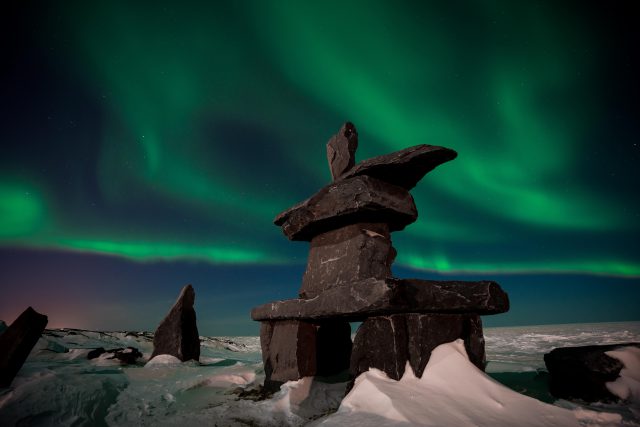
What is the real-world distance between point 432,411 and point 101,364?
23.5 ft

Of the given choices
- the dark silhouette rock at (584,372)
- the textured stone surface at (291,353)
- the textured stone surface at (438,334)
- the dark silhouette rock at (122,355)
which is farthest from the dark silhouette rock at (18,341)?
the dark silhouette rock at (584,372)

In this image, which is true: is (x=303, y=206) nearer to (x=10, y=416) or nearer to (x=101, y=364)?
(x=10, y=416)

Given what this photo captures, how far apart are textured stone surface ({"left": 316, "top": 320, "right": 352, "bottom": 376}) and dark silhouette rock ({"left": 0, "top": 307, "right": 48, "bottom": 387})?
353 centimetres

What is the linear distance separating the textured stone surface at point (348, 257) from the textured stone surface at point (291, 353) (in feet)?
1.37

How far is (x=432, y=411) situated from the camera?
2064 millimetres

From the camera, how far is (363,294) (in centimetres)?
275

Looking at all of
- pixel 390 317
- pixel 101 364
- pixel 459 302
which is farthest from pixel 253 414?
pixel 101 364

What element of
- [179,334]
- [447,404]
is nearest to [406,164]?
[447,404]

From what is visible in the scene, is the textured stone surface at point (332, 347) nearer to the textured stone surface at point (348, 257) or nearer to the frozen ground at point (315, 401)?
the frozen ground at point (315, 401)

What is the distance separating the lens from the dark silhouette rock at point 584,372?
2988 mm

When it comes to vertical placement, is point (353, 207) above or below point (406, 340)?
above

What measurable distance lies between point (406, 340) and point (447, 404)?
0.60 metres

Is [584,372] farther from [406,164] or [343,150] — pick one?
[343,150]

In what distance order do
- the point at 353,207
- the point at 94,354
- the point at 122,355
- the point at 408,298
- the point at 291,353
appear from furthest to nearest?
1. the point at 94,354
2. the point at 122,355
3. the point at 291,353
4. the point at 353,207
5. the point at 408,298
